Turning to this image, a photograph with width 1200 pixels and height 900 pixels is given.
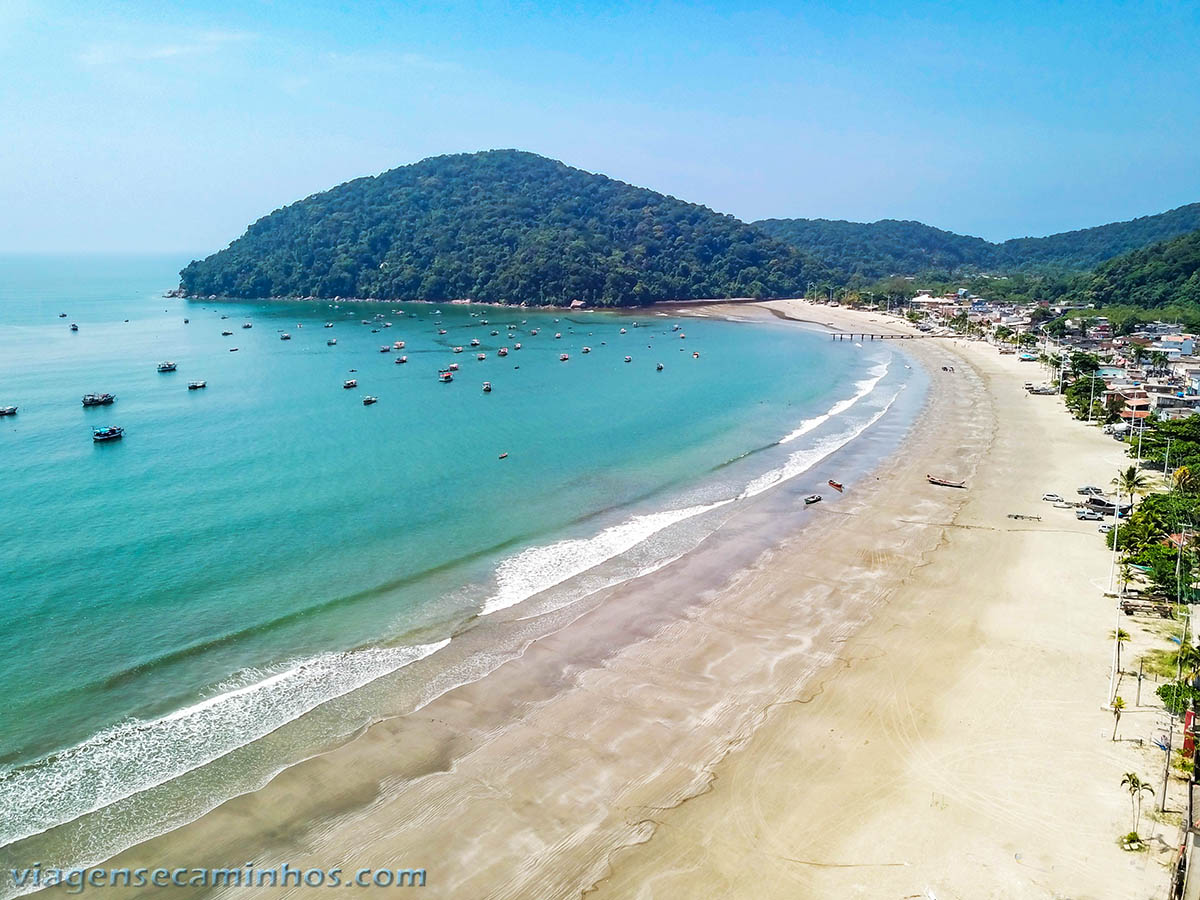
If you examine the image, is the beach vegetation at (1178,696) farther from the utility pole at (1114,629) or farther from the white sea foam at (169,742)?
the white sea foam at (169,742)

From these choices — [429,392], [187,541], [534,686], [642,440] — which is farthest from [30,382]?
[534,686]

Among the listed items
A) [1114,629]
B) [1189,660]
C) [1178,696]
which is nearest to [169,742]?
[1178,696]

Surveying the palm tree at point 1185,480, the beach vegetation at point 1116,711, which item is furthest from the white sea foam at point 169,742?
the palm tree at point 1185,480

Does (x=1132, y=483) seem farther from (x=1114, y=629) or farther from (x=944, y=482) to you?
(x=1114, y=629)

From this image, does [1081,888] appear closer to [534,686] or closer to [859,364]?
[534,686]

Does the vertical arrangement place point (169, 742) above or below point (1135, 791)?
below

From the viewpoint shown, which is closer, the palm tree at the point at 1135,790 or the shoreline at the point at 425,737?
the palm tree at the point at 1135,790
